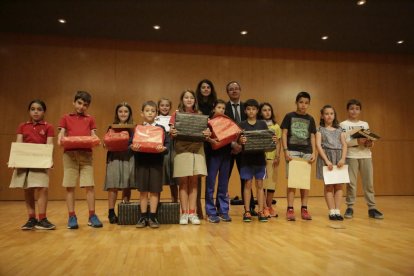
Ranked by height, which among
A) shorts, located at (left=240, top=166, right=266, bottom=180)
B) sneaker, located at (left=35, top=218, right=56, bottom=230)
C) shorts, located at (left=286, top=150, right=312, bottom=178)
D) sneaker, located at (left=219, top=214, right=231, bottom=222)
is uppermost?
shorts, located at (left=286, top=150, right=312, bottom=178)

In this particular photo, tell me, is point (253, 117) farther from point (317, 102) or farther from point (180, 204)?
point (317, 102)

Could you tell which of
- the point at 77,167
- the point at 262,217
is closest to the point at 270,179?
the point at 262,217

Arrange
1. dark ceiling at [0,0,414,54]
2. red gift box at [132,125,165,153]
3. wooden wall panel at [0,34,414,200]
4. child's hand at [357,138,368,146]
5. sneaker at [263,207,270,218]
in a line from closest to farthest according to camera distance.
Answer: red gift box at [132,125,165,153] < sneaker at [263,207,270,218] < child's hand at [357,138,368,146] < dark ceiling at [0,0,414,54] < wooden wall panel at [0,34,414,200]

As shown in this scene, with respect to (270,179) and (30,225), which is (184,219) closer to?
(270,179)

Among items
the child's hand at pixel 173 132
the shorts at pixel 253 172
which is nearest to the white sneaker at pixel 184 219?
the shorts at pixel 253 172

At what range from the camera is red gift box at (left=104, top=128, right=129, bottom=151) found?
3217mm

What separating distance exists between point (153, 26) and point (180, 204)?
13.1ft

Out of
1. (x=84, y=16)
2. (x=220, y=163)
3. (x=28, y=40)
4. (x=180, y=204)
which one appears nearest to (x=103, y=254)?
(x=180, y=204)

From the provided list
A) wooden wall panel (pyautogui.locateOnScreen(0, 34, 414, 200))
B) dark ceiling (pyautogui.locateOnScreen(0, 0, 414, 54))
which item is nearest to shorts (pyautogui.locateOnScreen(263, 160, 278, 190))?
wooden wall panel (pyautogui.locateOnScreen(0, 34, 414, 200))

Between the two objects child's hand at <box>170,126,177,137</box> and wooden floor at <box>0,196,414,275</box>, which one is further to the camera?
child's hand at <box>170,126,177,137</box>

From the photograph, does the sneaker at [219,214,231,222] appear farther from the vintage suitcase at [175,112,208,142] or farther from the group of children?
the vintage suitcase at [175,112,208,142]

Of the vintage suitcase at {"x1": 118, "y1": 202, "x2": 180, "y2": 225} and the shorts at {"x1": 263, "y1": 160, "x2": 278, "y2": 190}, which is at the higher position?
the shorts at {"x1": 263, "y1": 160, "x2": 278, "y2": 190}

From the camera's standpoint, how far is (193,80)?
6.76 m

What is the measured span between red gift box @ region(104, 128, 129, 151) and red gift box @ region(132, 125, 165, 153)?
24 centimetres
